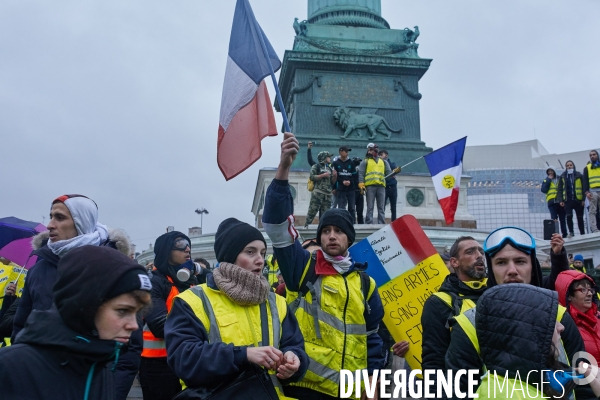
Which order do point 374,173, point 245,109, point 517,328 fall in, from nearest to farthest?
point 517,328
point 245,109
point 374,173

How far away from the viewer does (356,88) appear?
22.2m

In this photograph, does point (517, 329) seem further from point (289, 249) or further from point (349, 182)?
point (349, 182)

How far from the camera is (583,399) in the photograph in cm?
259

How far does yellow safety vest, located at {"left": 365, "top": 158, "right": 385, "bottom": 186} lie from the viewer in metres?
14.7

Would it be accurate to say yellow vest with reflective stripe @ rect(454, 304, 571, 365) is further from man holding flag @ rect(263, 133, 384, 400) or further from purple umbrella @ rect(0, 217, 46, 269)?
purple umbrella @ rect(0, 217, 46, 269)

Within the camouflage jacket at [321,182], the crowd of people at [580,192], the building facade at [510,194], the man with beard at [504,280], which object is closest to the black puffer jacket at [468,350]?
the man with beard at [504,280]

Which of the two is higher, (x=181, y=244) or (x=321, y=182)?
(x=321, y=182)

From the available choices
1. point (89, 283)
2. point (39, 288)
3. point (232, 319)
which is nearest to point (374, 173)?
point (39, 288)

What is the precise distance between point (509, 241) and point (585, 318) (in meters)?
1.73

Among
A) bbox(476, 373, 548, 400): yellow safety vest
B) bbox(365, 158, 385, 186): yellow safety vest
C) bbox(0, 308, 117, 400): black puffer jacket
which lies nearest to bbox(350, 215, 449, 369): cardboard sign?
bbox(476, 373, 548, 400): yellow safety vest

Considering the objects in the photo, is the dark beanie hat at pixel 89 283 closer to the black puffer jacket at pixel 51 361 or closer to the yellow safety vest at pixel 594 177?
the black puffer jacket at pixel 51 361

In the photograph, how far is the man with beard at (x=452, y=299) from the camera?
360 centimetres

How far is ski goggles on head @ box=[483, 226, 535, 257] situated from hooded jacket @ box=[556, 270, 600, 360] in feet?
5.06

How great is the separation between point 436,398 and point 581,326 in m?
1.94
